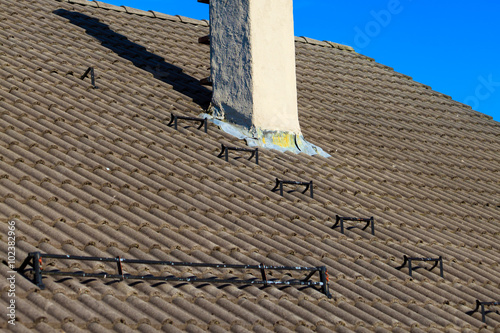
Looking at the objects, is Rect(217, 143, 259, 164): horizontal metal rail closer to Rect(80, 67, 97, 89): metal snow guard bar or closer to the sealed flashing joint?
the sealed flashing joint

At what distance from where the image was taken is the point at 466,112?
12.9 metres

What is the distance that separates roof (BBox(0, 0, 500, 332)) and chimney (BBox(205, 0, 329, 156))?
12.9 inches

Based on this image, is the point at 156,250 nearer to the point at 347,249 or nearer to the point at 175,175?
the point at 175,175

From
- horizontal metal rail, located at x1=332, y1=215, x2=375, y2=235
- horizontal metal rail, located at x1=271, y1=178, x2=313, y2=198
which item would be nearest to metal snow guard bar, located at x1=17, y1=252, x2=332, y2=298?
horizontal metal rail, located at x1=332, y1=215, x2=375, y2=235

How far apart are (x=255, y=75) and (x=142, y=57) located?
6.43ft

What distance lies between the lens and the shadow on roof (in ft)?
30.4

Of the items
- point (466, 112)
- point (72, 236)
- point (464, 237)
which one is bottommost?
point (72, 236)

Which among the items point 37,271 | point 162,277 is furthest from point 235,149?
point 37,271

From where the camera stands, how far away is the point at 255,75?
8.62 meters

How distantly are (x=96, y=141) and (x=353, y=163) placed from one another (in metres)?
3.32

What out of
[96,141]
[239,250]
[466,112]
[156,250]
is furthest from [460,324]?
[466,112]

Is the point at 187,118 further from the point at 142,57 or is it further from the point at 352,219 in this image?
the point at 352,219

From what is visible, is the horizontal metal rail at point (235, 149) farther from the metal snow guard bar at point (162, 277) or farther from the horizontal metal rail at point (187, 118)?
the metal snow guard bar at point (162, 277)

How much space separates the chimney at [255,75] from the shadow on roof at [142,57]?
460 millimetres
